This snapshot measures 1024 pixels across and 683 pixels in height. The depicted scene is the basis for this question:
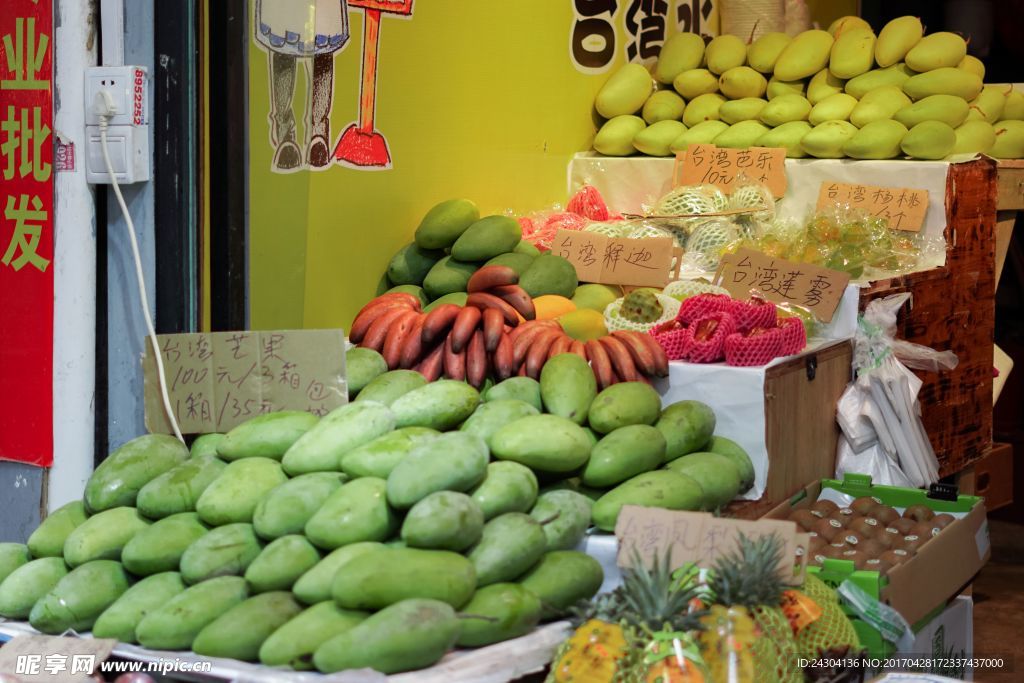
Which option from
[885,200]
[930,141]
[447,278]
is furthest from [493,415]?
[930,141]

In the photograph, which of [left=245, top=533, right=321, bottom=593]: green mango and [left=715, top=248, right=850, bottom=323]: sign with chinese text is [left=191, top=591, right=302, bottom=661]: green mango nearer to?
[left=245, top=533, right=321, bottom=593]: green mango

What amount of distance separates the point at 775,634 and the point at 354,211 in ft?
6.86

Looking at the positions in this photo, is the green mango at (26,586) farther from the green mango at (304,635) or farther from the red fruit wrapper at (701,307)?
the red fruit wrapper at (701,307)

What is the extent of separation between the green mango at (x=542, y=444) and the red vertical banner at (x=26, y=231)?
1.27m

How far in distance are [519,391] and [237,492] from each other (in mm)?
753

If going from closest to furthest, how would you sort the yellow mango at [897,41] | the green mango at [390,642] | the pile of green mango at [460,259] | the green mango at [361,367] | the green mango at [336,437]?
the green mango at [390,642], the green mango at [336,437], the green mango at [361,367], the pile of green mango at [460,259], the yellow mango at [897,41]

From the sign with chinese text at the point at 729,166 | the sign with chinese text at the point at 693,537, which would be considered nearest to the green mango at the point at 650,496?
the sign with chinese text at the point at 693,537

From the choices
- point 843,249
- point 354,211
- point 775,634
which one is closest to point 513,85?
point 354,211

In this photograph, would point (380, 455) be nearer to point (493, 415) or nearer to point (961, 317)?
point (493, 415)

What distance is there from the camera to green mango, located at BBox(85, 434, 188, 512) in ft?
7.68

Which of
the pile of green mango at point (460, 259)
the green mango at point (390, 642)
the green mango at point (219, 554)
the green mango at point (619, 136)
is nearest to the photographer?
the green mango at point (390, 642)

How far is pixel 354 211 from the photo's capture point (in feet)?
11.8

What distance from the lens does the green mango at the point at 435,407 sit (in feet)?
8.08

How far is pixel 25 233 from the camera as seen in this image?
2.92m
